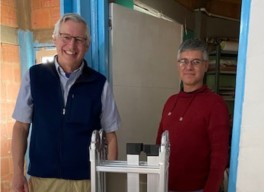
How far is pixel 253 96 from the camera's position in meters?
0.74

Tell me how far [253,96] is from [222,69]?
2382 millimetres

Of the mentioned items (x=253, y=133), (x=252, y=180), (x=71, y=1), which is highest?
(x=71, y=1)

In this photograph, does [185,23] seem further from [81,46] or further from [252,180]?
[252,180]

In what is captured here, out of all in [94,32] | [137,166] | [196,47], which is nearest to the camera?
[137,166]

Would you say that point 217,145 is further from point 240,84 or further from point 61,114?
point 61,114

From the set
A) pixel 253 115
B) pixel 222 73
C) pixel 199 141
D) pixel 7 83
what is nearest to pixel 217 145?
pixel 199 141

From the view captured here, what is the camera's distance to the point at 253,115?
0.75 m

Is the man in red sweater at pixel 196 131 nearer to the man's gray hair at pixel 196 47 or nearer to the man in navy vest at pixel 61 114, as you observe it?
the man's gray hair at pixel 196 47

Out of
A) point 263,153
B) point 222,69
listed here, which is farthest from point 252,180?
point 222,69

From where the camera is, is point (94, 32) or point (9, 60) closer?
point (94, 32)

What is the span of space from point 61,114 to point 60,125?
0.15 ft

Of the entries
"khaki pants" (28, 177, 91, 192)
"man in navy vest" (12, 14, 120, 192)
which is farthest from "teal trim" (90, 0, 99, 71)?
"khaki pants" (28, 177, 91, 192)

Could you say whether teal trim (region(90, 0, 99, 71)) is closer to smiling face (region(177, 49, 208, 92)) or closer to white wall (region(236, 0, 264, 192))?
smiling face (region(177, 49, 208, 92))

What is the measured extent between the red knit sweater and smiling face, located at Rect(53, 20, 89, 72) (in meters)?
0.51
